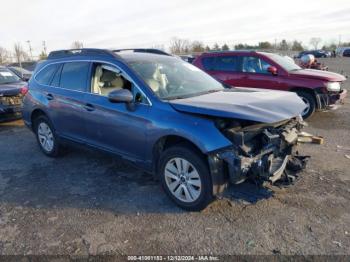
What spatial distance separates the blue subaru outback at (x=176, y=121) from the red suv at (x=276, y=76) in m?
4.01

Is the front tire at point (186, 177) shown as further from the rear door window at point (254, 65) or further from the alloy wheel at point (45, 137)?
the rear door window at point (254, 65)

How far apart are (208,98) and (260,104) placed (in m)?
0.65

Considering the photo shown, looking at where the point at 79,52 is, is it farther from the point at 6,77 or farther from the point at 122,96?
the point at 6,77

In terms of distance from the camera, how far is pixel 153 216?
11.9ft

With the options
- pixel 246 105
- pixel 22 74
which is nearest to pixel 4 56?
pixel 22 74

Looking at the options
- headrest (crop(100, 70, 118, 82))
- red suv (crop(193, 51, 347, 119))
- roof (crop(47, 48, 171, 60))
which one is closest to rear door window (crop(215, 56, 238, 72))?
red suv (crop(193, 51, 347, 119))

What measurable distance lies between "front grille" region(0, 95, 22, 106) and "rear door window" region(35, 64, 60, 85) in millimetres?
2545

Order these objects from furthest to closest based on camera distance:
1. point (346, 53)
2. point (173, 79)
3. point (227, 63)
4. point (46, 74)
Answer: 1. point (346, 53)
2. point (227, 63)
3. point (46, 74)
4. point (173, 79)

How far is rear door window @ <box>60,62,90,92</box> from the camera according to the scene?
4.67 m

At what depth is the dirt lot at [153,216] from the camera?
3074 millimetres

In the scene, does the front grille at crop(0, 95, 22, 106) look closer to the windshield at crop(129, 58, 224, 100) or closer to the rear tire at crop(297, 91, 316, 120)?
the windshield at crop(129, 58, 224, 100)

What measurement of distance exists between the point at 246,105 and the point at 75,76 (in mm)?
2794

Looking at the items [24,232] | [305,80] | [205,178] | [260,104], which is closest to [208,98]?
[260,104]

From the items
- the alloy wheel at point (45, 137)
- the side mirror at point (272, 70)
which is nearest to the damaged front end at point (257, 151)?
the alloy wheel at point (45, 137)
